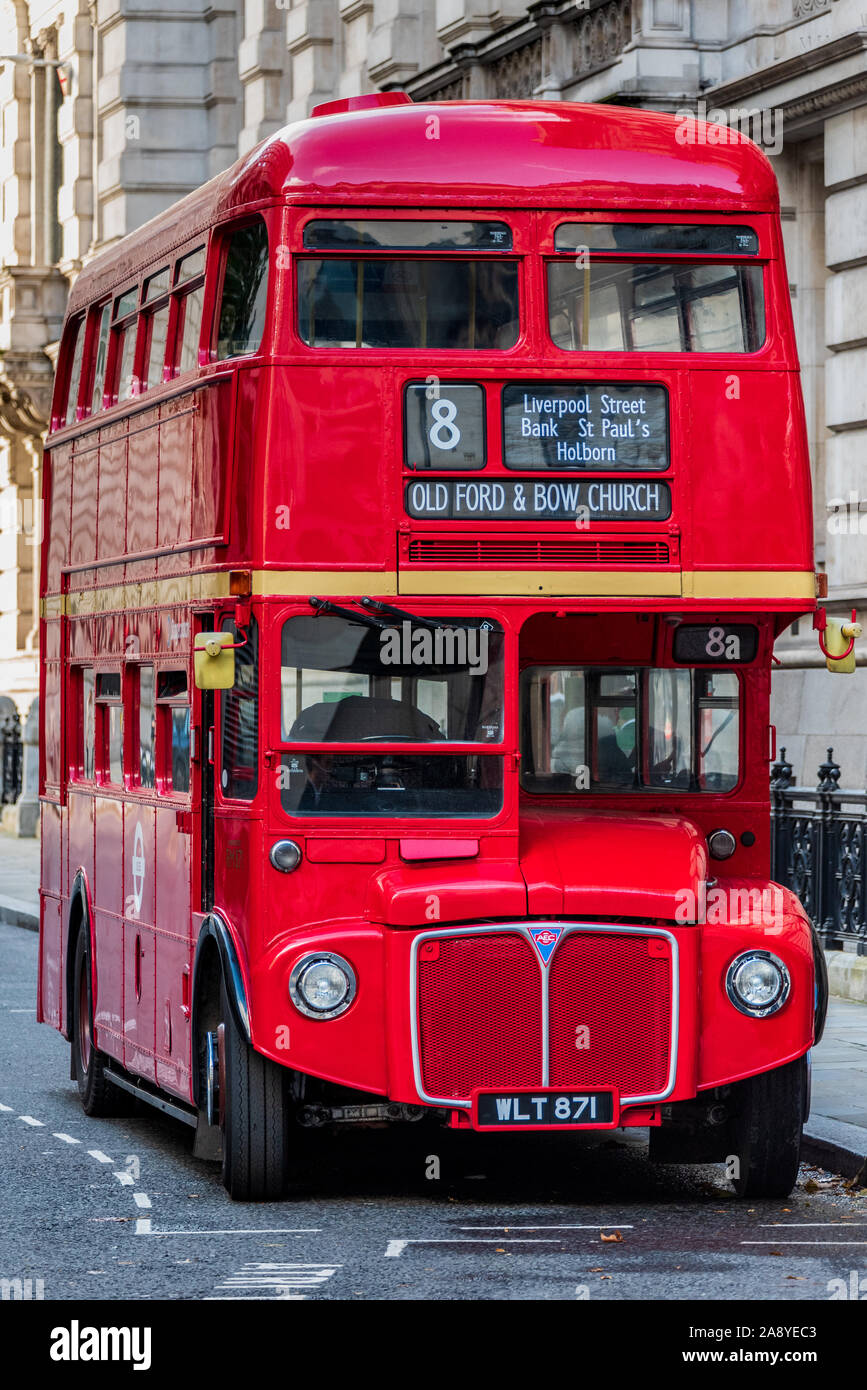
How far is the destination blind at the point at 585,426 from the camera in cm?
984

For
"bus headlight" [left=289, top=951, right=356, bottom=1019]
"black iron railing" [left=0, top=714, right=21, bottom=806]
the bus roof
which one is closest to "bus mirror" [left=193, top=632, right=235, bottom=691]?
"bus headlight" [left=289, top=951, right=356, bottom=1019]

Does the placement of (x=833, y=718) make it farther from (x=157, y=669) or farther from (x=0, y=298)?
(x=0, y=298)

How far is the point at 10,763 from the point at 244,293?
1076 inches

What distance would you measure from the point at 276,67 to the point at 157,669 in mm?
24035

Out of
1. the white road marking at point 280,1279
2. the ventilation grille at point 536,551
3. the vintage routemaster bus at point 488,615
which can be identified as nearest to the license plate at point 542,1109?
the vintage routemaster bus at point 488,615

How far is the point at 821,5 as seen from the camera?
66.1ft

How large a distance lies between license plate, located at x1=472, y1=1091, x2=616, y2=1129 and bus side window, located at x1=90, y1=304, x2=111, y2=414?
191 inches

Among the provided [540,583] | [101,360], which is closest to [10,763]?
[101,360]

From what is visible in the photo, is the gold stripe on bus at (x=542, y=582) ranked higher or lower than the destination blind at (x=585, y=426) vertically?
lower

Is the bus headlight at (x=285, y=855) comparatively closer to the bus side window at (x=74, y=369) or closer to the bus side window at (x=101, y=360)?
the bus side window at (x=101, y=360)

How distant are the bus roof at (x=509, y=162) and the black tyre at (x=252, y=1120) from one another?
3.00m

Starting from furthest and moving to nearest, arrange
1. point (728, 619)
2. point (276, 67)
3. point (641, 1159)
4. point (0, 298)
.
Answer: point (0, 298)
point (276, 67)
point (641, 1159)
point (728, 619)

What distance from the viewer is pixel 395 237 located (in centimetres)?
988

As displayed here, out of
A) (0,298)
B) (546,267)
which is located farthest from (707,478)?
(0,298)
